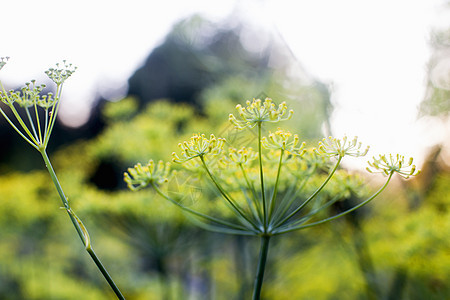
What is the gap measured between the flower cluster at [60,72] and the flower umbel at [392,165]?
483mm

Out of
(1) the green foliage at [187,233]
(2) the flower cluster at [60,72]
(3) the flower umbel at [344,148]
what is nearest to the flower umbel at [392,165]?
(3) the flower umbel at [344,148]

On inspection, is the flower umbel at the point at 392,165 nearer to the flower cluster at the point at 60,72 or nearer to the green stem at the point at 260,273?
the green stem at the point at 260,273

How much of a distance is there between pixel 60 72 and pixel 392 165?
535 millimetres

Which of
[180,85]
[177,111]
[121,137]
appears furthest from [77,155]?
[180,85]

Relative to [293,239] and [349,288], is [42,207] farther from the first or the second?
[349,288]

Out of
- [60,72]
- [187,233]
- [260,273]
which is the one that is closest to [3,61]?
[60,72]

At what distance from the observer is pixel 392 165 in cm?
57

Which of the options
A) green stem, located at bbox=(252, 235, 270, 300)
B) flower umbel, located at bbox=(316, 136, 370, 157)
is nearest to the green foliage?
flower umbel, located at bbox=(316, 136, 370, 157)

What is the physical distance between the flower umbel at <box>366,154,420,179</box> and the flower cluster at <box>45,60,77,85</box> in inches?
19.0

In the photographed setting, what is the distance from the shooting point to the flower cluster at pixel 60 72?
0.55 metres

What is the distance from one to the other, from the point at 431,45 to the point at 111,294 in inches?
99.3

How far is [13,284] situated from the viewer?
128 inches

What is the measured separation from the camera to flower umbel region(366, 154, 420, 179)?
0.56m

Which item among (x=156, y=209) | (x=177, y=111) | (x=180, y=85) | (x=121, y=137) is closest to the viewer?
(x=156, y=209)
